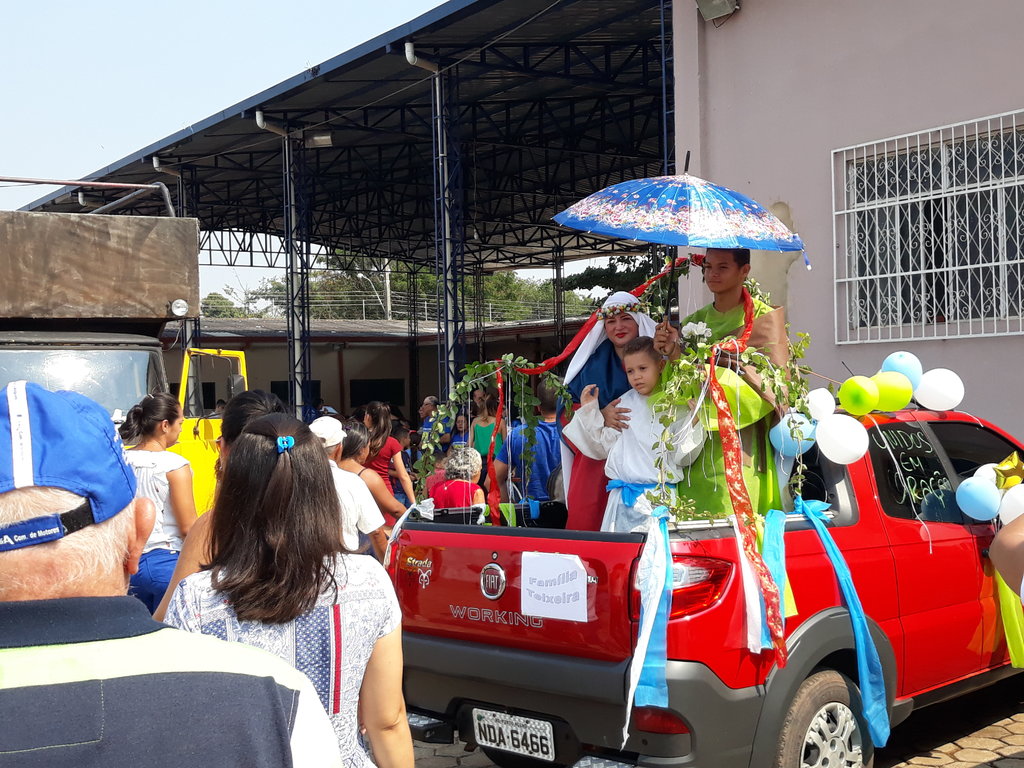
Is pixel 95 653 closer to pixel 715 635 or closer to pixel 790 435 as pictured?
pixel 715 635

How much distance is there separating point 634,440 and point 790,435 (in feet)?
2.22

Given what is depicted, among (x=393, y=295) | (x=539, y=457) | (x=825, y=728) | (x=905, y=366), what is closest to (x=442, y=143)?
(x=539, y=457)

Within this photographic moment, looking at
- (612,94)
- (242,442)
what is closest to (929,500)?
(242,442)

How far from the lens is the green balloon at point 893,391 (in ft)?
14.9

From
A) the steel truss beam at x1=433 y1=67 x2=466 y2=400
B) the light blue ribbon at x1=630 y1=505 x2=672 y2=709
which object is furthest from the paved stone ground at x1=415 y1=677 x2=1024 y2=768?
the steel truss beam at x1=433 y1=67 x2=466 y2=400

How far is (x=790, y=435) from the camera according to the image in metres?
4.10

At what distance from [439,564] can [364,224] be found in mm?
28976

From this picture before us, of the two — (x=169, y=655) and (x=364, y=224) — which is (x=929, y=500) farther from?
(x=364, y=224)

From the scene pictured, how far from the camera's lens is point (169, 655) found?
1.31 m

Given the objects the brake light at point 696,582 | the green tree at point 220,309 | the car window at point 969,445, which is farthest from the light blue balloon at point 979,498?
the green tree at point 220,309

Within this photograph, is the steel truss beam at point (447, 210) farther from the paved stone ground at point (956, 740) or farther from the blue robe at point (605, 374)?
the blue robe at point (605, 374)

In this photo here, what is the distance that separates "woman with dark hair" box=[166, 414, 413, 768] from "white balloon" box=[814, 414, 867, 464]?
235 centimetres

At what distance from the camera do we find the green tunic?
4.09 m

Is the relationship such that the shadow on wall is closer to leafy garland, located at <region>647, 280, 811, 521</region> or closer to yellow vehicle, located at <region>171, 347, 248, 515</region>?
yellow vehicle, located at <region>171, 347, 248, 515</region>
